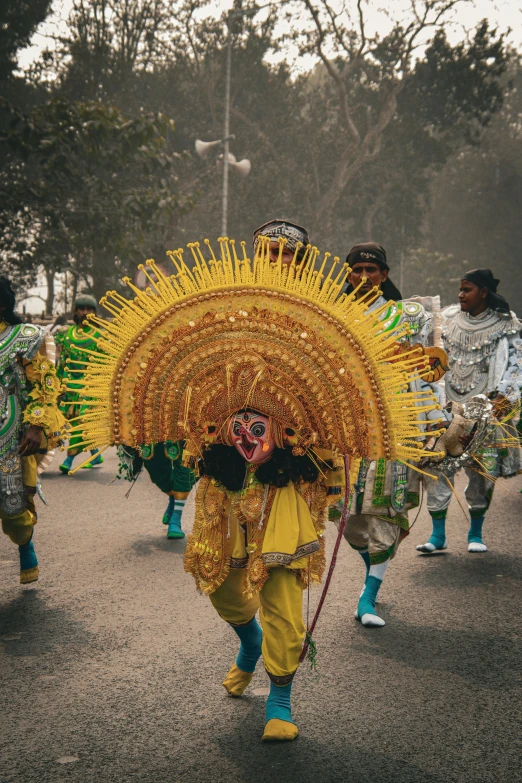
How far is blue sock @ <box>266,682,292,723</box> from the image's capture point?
3.77 metres

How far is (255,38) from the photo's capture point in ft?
124

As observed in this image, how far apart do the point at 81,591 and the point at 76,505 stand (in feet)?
10.8

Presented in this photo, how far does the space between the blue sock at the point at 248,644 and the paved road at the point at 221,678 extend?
17 centimetres

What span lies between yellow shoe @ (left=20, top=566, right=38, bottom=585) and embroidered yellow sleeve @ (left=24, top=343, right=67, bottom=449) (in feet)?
2.77

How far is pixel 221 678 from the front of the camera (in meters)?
4.45

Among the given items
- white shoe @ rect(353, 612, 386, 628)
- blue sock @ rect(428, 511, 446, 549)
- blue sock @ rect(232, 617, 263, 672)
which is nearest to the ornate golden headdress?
blue sock @ rect(232, 617, 263, 672)

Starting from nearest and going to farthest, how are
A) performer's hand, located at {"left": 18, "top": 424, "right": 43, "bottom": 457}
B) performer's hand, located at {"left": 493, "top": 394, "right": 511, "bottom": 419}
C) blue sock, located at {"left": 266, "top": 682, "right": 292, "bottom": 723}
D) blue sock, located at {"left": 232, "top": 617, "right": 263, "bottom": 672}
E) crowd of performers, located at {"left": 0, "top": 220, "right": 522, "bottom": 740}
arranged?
crowd of performers, located at {"left": 0, "top": 220, "right": 522, "bottom": 740}
blue sock, located at {"left": 266, "top": 682, "right": 292, "bottom": 723}
blue sock, located at {"left": 232, "top": 617, "right": 263, "bottom": 672}
performer's hand, located at {"left": 18, "top": 424, "right": 43, "bottom": 457}
performer's hand, located at {"left": 493, "top": 394, "right": 511, "bottom": 419}

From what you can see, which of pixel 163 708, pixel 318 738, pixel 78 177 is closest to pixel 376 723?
pixel 318 738

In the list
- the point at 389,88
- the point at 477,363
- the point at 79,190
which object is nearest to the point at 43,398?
the point at 477,363

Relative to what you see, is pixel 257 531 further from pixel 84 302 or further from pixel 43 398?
pixel 84 302

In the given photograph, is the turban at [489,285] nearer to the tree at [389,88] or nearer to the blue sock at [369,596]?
the blue sock at [369,596]

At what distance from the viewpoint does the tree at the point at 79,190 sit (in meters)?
19.5

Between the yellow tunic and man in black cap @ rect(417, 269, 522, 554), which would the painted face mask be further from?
man in black cap @ rect(417, 269, 522, 554)

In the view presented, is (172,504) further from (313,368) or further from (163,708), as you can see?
(313,368)
